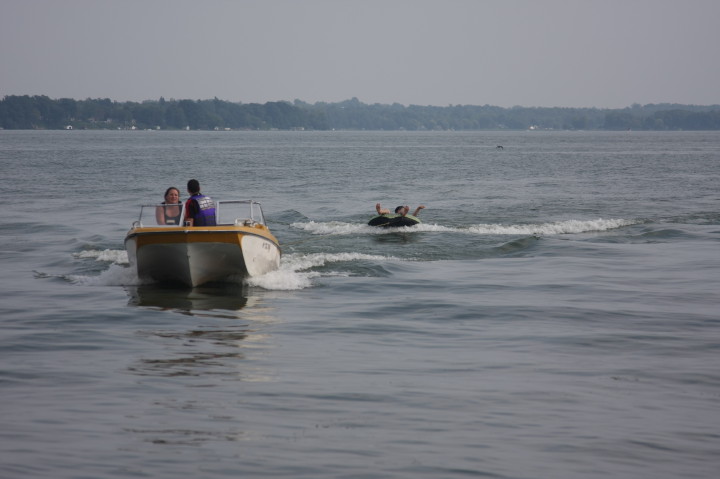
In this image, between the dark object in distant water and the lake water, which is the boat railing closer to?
the lake water

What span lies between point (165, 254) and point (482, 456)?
11.2m

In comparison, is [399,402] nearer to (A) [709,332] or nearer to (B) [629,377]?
(B) [629,377]

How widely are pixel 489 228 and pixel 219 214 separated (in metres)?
14.7

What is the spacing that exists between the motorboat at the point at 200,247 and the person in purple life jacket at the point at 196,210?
16 cm

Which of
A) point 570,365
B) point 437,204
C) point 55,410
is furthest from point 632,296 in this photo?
point 437,204

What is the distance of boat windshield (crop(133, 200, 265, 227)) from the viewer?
18797 mm

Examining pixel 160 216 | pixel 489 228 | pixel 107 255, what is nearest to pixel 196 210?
pixel 160 216

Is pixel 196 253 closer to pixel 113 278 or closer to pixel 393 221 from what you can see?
pixel 113 278

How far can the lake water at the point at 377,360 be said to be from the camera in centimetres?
881

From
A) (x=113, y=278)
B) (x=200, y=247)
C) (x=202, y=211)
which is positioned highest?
(x=202, y=211)

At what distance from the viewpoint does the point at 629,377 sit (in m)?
12.1

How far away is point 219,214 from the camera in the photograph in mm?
19250

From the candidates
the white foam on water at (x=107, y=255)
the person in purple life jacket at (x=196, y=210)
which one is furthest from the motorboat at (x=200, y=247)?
the white foam on water at (x=107, y=255)

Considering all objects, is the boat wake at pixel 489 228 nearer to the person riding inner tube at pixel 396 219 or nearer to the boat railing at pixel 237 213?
the person riding inner tube at pixel 396 219
